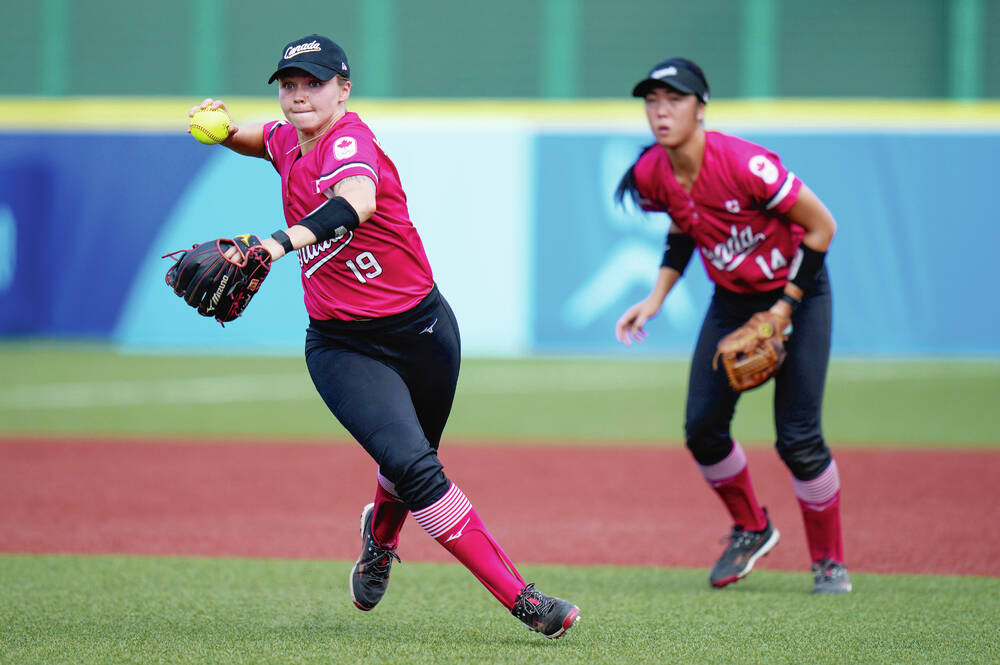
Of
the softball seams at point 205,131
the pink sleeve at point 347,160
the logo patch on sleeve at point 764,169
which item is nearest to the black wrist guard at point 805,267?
the logo patch on sleeve at point 764,169

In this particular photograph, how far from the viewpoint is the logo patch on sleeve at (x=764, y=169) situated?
5.03 metres

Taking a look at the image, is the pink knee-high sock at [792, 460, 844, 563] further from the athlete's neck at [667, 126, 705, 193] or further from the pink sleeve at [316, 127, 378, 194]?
the pink sleeve at [316, 127, 378, 194]

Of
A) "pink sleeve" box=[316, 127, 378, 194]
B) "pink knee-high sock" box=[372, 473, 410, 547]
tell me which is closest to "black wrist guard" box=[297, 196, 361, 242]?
"pink sleeve" box=[316, 127, 378, 194]

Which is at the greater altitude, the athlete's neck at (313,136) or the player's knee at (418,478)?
the athlete's neck at (313,136)

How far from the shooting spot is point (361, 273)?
14.3 feet

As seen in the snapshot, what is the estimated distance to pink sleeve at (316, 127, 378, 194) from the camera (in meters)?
4.14

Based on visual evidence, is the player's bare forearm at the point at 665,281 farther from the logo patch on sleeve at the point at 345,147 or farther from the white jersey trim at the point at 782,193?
the logo patch on sleeve at the point at 345,147

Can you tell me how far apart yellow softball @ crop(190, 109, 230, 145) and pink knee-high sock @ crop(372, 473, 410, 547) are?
4.63 feet

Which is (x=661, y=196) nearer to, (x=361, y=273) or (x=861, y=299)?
(x=361, y=273)

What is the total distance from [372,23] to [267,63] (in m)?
1.60

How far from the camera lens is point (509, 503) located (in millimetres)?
7449

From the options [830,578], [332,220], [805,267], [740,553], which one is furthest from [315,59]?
[830,578]

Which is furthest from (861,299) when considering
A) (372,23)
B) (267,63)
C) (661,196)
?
(661,196)

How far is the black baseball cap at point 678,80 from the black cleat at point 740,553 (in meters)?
1.89
